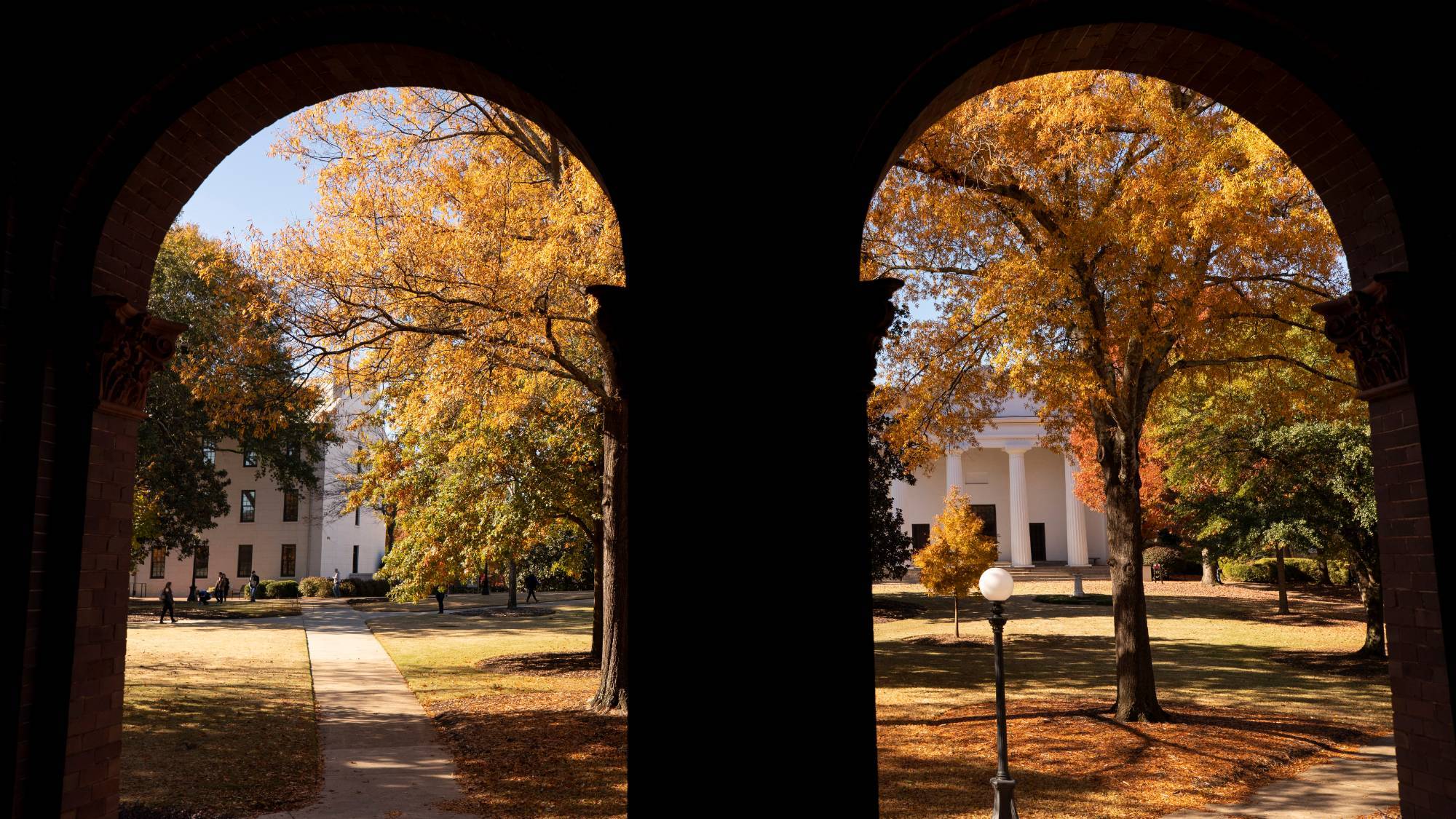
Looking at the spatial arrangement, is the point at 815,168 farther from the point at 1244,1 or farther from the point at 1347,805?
the point at 1347,805

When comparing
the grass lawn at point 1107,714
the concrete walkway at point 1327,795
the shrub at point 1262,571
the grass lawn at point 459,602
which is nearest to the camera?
the concrete walkway at point 1327,795

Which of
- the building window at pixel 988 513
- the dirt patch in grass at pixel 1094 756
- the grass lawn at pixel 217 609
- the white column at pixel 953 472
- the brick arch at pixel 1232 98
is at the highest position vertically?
the white column at pixel 953 472

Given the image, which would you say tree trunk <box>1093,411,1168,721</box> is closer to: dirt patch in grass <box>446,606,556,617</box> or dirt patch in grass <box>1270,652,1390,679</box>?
dirt patch in grass <box>1270,652,1390,679</box>

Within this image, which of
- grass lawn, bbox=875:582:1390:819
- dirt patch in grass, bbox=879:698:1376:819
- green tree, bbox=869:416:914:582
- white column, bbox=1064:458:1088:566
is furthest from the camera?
white column, bbox=1064:458:1088:566

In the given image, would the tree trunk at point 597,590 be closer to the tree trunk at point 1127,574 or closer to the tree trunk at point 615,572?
the tree trunk at point 615,572

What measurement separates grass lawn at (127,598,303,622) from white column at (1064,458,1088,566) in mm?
40087

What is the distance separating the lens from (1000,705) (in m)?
8.27

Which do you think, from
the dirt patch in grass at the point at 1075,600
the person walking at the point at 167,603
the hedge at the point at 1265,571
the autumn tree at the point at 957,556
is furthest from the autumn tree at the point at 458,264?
the hedge at the point at 1265,571

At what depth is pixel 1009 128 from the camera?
1102 cm

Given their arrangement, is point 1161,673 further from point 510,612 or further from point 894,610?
point 510,612

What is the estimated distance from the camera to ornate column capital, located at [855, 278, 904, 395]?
→ 4.38 metres

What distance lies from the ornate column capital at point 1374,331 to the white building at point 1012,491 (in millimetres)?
49732

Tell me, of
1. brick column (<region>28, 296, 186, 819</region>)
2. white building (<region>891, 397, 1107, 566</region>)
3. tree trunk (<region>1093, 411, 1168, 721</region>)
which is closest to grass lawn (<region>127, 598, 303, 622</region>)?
tree trunk (<region>1093, 411, 1168, 721</region>)

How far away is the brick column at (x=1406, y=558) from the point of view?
14.0 ft
